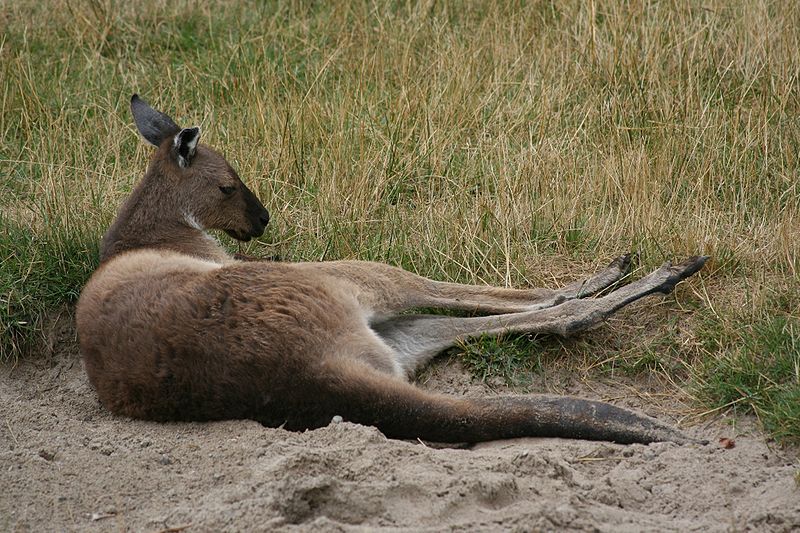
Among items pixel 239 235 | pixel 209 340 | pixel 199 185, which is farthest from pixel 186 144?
pixel 209 340

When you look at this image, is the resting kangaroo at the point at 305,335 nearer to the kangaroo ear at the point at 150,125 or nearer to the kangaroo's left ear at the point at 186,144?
the kangaroo's left ear at the point at 186,144

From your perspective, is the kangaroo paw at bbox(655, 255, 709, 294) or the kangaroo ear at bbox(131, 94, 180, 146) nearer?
the kangaroo paw at bbox(655, 255, 709, 294)

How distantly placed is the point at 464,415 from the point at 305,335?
0.73 metres

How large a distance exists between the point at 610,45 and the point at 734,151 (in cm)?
142

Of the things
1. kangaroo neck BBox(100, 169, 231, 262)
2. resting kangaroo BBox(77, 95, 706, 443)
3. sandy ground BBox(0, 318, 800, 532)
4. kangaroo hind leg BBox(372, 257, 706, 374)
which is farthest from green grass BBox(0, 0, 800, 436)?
sandy ground BBox(0, 318, 800, 532)

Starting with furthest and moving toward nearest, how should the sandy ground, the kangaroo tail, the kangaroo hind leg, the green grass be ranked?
the green grass → the kangaroo hind leg → the kangaroo tail → the sandy ground

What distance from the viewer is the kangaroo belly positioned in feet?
14.1

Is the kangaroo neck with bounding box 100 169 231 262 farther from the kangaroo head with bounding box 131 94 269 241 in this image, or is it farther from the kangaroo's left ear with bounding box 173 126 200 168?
the kangaroo's left ear with bounding box 173 126 200 168

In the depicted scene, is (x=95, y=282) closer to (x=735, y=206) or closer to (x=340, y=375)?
(x=340, y=375)

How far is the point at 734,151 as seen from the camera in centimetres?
616

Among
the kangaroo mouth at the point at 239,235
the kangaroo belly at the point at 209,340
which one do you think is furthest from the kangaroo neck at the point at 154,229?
the kangaroo belly at the point at 209,340

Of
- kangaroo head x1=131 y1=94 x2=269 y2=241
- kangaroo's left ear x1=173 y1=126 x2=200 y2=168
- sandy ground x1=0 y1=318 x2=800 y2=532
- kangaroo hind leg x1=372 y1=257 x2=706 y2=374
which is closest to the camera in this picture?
sandy ground x1=0 y1=318 x2=800 y2=532

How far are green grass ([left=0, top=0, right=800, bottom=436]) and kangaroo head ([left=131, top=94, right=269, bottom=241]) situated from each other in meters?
0.31

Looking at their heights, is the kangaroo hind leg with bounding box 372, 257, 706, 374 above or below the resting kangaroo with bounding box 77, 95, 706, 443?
below
